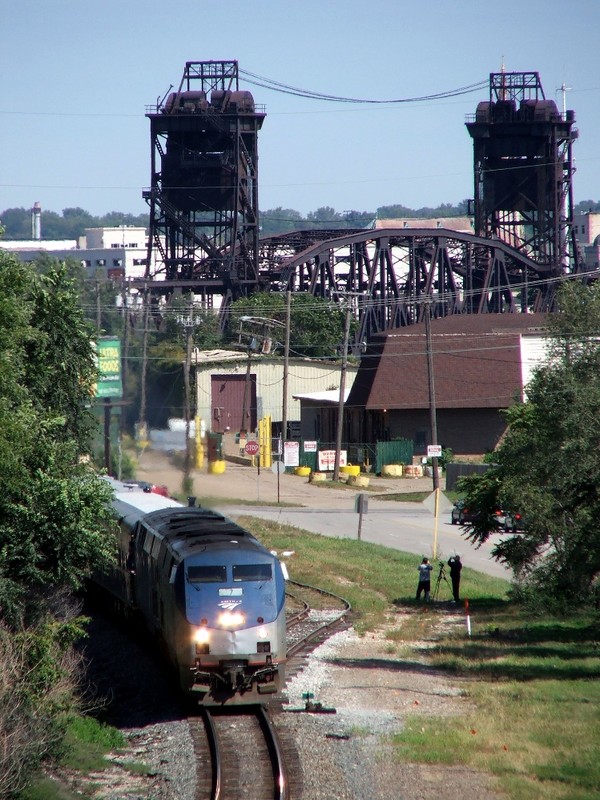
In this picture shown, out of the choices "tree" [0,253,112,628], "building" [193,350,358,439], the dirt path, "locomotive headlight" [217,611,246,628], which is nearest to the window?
the dirt path

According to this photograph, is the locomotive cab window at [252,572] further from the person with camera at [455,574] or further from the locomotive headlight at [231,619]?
the person with camera at [455,574]

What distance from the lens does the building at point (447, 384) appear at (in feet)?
225

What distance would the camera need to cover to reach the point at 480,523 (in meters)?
33.4

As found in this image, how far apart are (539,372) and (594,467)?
573 cm

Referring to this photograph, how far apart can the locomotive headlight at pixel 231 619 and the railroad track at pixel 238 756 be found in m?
1.52

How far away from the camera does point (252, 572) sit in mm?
→ 18219

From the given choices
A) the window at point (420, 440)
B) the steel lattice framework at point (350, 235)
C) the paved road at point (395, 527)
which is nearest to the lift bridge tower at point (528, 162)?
the steel lattice framework at point (350, 235)

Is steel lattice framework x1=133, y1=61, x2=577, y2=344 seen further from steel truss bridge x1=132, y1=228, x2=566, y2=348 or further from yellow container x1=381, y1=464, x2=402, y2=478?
yellow container x1=381, y1=464, x2=402, y2=478

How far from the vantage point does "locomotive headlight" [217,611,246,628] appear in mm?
17625

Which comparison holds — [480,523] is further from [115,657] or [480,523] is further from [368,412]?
[368,412]

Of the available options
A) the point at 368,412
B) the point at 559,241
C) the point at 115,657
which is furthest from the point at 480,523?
the point at 559,241

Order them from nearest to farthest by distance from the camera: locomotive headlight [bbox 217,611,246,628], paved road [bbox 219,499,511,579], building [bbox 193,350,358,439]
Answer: locomotive headlight [bbox 217,611,246,628], paved road [bbox 219,499,511,579], building [bbox 193,350,358,439]

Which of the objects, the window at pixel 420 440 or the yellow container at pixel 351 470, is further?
the window at pixel 420 440

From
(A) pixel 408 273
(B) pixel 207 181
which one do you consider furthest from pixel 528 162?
(B) pixel 207 181
